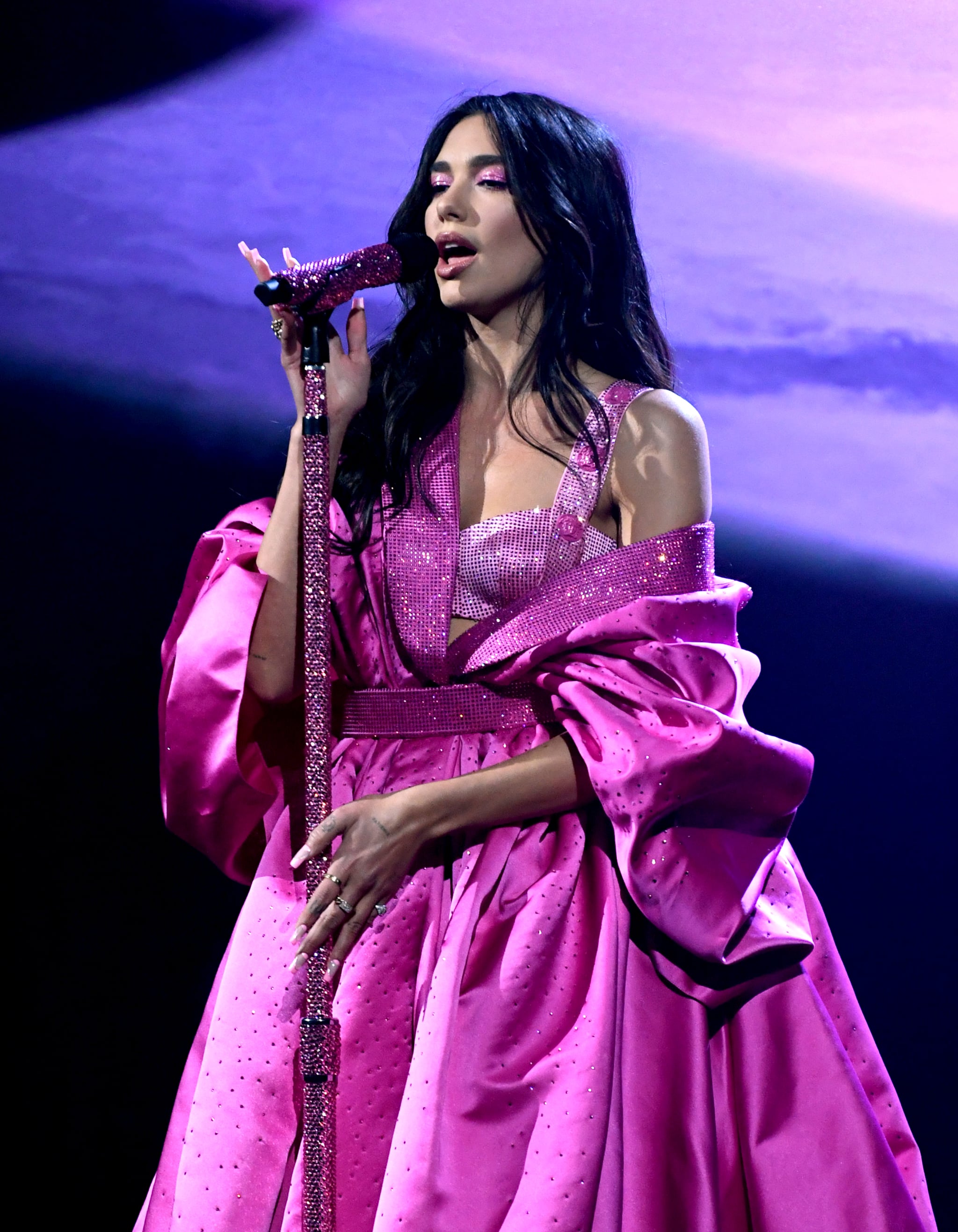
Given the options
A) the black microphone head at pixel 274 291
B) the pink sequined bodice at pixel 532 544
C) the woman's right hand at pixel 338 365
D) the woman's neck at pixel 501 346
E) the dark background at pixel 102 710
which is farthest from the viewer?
the dark background at pixel 102 710

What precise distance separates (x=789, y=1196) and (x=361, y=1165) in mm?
349

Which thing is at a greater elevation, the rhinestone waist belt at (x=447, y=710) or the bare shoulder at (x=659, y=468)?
the bare shoulder at (x=659, y=468)

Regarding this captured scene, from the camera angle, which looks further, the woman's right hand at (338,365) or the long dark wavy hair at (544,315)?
the long dark wavy hair at (544,315)

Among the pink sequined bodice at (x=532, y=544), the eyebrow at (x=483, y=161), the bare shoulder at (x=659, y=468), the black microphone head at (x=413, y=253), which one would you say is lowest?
the pink sequined bodice at (x=532, y=544)

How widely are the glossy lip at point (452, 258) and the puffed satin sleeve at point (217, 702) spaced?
28 centimetres

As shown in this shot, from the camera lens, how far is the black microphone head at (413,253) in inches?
44.0

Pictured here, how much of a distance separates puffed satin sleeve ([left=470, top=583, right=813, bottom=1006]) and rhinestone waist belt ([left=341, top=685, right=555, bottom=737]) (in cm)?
5

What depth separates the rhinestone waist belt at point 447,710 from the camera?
49.3 inches

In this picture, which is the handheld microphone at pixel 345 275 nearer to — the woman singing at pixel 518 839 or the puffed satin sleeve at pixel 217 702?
the woman singing at pixel 518 839

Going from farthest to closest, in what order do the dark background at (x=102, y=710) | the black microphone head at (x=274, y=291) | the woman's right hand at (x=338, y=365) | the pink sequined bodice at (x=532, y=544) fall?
the dark background at (x=102, y=710) < the pink sequined bodice at (x=532, y=544) < the woman's right hand at (x=338, y=365) < the black microphone head at (x=274, y=291)

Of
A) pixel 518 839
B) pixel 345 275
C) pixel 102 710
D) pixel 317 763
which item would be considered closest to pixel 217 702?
pixel 317 763

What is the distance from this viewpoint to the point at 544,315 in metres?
1.41

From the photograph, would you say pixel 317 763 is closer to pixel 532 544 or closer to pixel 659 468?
pixel 532 544

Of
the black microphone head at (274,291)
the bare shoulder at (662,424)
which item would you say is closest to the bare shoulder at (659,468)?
the bare shoulder at (662,424)
